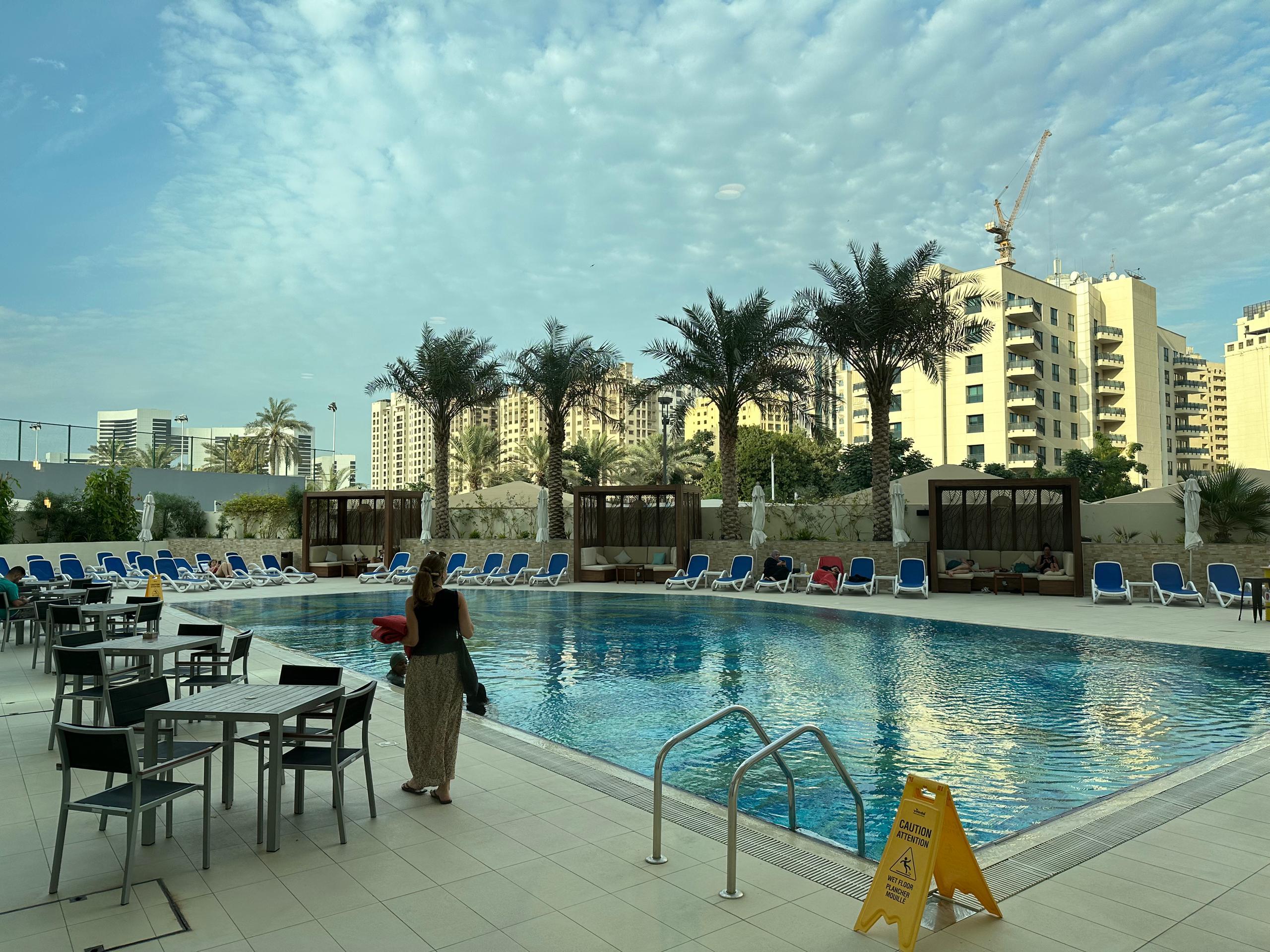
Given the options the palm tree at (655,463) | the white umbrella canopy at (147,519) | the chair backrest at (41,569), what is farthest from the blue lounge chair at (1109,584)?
the palm tree at (655,463)

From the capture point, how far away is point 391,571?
24.3m

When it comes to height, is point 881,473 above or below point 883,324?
below

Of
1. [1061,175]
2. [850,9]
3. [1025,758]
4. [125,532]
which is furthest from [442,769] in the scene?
[1061,175]

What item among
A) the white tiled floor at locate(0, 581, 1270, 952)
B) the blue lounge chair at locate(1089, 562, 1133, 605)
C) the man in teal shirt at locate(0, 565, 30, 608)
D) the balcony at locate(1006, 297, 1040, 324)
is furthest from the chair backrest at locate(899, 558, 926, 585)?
the balcony at locate(1006, 297, 1040, 324)

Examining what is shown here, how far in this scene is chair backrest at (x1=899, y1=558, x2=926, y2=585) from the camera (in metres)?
18.8

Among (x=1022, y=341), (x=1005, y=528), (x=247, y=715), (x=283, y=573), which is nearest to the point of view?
(x=247, y=715)

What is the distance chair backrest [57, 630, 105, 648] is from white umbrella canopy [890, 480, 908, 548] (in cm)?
1677

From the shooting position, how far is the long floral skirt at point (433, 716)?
16.8 feet

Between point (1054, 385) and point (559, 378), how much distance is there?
51.9 metres

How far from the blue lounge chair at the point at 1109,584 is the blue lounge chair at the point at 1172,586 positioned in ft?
1.89

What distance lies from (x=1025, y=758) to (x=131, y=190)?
3680 cm

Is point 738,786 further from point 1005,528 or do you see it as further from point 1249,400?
point 1249,400

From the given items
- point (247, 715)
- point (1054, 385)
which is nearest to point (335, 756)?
point (247, 715)

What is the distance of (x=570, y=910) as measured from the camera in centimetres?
358
